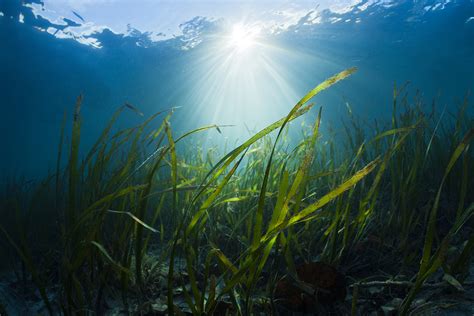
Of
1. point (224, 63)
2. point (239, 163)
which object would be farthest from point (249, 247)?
point (224, 63)

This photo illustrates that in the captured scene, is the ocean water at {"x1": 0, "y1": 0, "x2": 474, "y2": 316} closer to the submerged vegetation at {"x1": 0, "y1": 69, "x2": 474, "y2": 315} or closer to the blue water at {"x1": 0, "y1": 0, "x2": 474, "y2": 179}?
the submerged vegetation at {"x1": 0, "y1": 69, "x2": 474, "y2": 315}

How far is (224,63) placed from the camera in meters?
26.7

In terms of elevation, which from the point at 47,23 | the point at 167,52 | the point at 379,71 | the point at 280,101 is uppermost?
the point at 47,23

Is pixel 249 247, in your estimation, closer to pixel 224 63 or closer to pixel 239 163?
pixel 239 163

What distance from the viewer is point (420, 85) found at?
36688mm

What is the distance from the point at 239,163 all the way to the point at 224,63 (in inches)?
1067

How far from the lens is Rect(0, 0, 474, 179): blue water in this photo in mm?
21859

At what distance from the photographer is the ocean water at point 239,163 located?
1172 millimetres

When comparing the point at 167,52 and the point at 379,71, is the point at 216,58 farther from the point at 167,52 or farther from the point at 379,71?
the point at 379,71

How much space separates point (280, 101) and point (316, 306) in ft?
131

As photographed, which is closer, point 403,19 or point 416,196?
point 416,196

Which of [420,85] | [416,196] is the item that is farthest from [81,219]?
[420,85]

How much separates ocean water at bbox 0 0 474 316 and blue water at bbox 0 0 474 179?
8.1 inches

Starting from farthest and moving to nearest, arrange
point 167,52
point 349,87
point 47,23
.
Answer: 1. point 349,87
2. point 167,52
3. point 47,23
